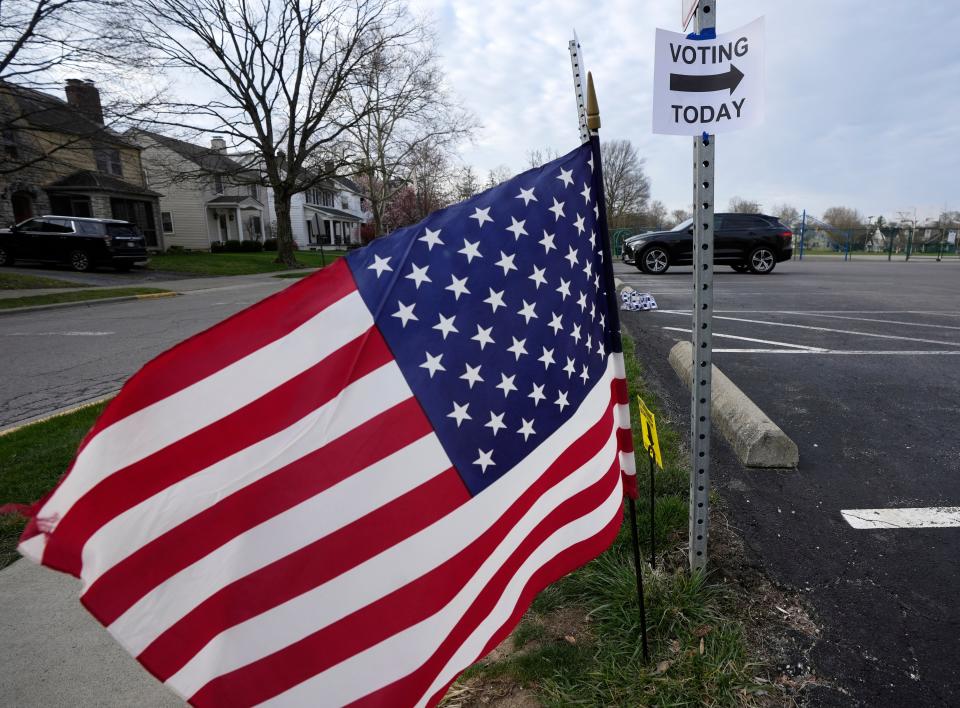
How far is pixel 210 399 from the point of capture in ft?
4.31

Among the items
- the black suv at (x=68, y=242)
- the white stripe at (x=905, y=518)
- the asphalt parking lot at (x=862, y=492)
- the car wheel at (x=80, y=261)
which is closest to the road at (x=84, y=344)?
the asphalt parking lot at (x=862, y=492)

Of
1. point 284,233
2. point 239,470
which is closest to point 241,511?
point 239,470

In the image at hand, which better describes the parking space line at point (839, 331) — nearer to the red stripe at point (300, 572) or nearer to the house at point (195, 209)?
the red stripe at point (300, 572)

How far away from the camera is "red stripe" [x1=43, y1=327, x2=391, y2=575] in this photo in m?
1.22

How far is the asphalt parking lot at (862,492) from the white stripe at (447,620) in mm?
1018

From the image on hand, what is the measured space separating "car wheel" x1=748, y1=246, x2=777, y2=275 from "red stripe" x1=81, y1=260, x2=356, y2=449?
Answer: 705 inches

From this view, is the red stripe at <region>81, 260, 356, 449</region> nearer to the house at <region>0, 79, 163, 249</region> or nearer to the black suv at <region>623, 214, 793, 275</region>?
the black suv at <region>623, 214, 793, 275</region>

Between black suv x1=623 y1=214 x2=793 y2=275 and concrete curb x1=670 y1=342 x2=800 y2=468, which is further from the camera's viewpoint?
black suv x1=623 y1=214 x2=793 y2=275

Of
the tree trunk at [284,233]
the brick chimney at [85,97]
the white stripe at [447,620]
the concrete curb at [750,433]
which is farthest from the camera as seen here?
the tree trunk at [284,233]

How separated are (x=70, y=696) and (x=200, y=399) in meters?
1.62

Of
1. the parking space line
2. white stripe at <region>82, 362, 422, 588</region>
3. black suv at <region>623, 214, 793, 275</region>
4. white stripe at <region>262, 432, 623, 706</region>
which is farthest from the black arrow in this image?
black suv at <region>623, 214, 793, 275</region>

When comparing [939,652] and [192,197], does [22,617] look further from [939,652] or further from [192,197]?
[192,197]

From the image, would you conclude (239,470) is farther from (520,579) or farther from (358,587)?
(520,579)

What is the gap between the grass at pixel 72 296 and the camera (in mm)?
13285
